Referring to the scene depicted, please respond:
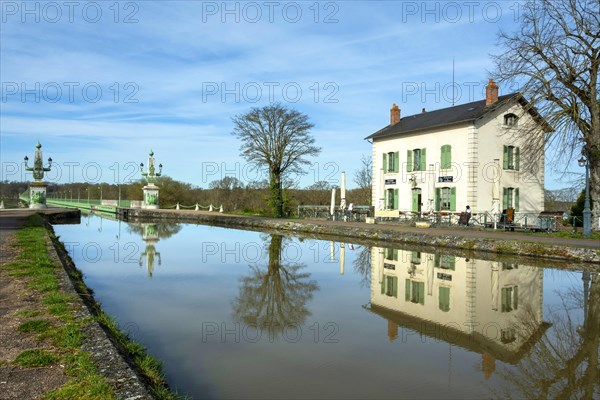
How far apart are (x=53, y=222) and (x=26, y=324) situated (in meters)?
24.3

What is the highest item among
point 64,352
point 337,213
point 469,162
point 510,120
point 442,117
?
point 442,117

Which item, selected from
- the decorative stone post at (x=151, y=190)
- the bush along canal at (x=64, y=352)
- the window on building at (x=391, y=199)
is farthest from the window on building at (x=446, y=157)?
the decorative stone post at (x=151, y=190)

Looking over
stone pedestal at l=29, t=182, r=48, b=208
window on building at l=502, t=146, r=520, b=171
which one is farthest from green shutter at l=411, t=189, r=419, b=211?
stone pedestal at l=29, t=182, r=48, b=208

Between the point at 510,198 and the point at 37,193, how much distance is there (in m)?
28.6

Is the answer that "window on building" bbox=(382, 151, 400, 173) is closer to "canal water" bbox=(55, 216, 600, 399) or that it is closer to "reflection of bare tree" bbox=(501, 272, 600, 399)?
"canal water" bbox=(55, 216, 600, 399)

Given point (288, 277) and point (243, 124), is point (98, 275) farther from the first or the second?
point (243, 124)

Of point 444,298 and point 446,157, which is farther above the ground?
point 446,157

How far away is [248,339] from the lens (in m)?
5.07

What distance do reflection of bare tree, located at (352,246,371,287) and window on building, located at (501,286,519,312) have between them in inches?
90.8

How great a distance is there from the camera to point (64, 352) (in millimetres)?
3830

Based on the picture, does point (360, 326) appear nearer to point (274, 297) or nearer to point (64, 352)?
point (274, 297)

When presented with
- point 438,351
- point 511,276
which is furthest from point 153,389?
point 511,276

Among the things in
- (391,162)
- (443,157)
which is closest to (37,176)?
(391,162)

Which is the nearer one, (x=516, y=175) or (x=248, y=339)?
(x=248, y=339)
